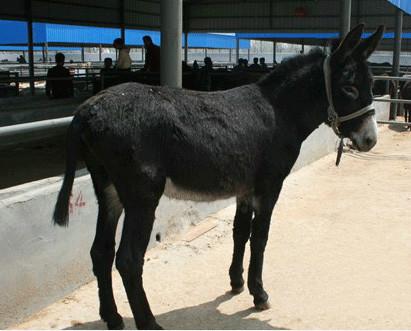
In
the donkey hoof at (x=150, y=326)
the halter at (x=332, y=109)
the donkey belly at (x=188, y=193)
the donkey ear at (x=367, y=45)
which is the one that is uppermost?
the donkey ear at (x=367, y=45)

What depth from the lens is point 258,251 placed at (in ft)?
11.8

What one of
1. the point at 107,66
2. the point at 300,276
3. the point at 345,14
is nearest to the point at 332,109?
the point at 300,276

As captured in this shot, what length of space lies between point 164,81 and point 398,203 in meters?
3.43

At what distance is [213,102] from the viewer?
10.6ft

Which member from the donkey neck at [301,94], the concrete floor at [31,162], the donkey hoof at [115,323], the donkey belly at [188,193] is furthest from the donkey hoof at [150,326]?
the concrete floor at [31,162]

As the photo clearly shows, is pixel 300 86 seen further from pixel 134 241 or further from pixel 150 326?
pixel 150 326

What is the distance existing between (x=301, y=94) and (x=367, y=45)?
54cm

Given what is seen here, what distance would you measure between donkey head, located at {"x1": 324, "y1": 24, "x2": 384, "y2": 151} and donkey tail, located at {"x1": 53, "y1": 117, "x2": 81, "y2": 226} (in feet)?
5.62

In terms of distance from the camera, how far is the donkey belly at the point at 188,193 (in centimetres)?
310

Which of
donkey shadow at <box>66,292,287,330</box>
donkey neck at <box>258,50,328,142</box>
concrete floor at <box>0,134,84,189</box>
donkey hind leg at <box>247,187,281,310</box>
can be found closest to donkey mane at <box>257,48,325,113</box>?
donkey neck at <box>258,50,328,142</box>

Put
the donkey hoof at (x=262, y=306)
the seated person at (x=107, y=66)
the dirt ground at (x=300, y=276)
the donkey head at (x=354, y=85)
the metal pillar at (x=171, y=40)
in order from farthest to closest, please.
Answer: the seated person at (x=107, y=66) → the metal pillar at (x=171, y=40) → the donkey hoof at (x=262, y=306) → the dirt ground at (x=300, y=276) → the donkey head at (x=354, y=85)

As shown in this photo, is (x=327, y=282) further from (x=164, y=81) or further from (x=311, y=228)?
(x=164, y=81)

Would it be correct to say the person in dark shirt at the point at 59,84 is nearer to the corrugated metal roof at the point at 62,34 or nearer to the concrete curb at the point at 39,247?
the concrete curb at the point at 39,247

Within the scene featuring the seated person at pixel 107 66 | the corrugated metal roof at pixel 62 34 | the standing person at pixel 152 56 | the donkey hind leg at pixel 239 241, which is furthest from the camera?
the corrugated metal roof at pixel 62 34
